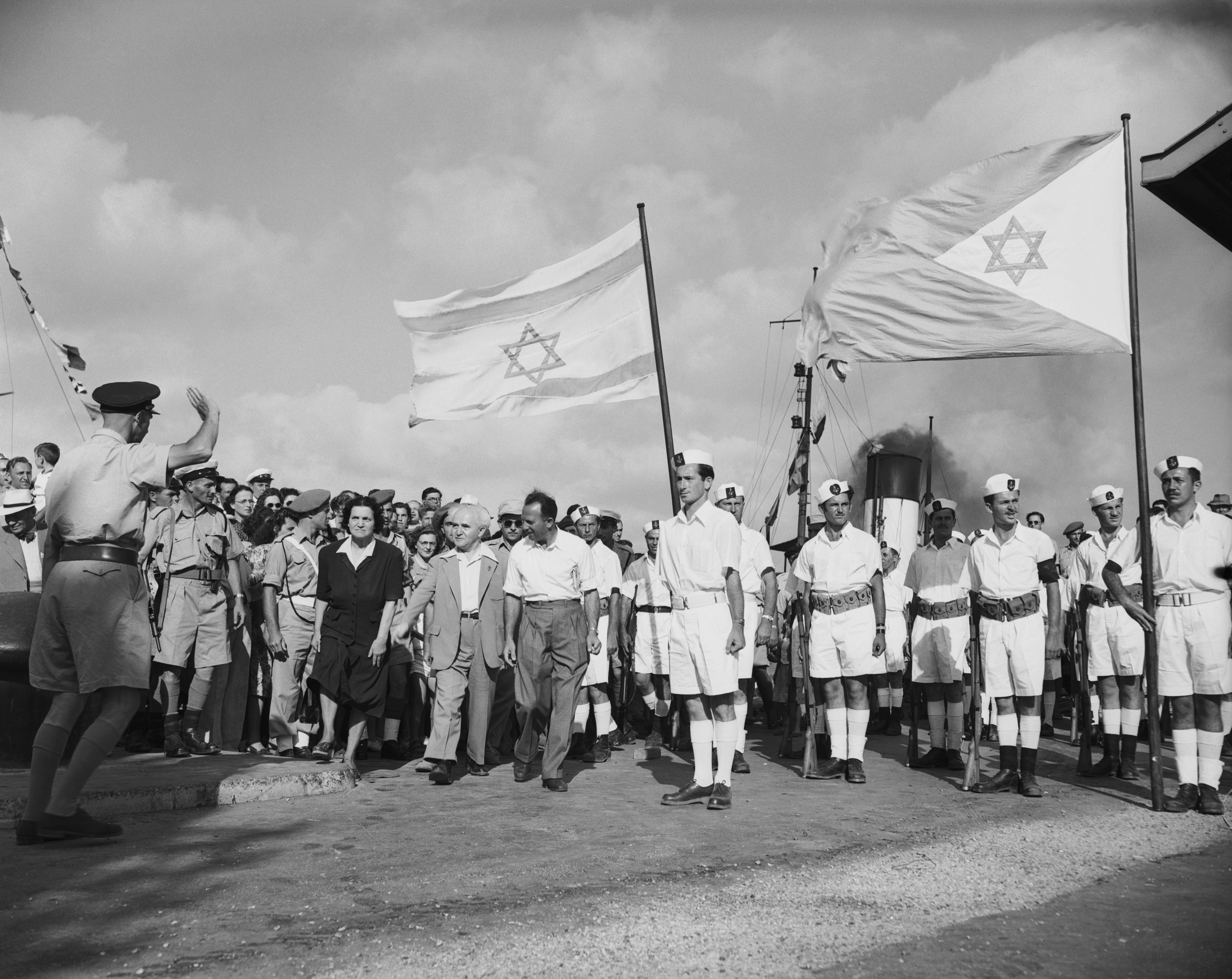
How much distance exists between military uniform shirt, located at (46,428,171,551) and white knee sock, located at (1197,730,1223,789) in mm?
6415

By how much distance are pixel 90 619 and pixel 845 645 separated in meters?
5.51

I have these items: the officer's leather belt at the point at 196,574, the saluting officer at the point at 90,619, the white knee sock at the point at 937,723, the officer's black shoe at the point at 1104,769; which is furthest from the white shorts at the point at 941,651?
the saluting officer at the point at 90,619

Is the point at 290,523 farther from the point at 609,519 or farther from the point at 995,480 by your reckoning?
the point at 995,480

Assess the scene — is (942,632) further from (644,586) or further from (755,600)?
A: (644,586)

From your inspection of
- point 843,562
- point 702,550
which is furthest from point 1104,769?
point 702,550

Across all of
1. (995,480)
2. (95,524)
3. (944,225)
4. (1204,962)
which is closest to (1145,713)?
(995,480)

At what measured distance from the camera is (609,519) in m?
12.2

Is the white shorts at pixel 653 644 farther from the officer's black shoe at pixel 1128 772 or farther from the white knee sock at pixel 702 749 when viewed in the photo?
the officer's black shoe at pixel 1128 772

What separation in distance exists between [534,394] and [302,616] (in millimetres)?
3172

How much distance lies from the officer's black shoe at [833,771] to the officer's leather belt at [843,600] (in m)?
1.13

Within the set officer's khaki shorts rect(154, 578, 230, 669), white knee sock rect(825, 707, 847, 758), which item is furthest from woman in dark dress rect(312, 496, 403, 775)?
white knee sock rect(825, 707, 847, 758)

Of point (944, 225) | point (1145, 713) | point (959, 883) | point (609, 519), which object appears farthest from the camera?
point (609, 519)

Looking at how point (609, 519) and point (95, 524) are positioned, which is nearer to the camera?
point (95, 524)

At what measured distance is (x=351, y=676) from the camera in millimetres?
8383
